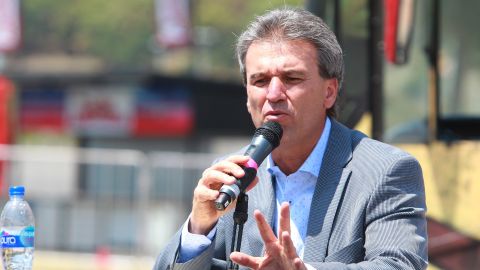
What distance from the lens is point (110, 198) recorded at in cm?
1739

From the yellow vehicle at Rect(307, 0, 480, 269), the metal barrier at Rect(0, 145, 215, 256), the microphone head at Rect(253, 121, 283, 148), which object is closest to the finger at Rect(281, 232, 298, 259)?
the microphone head at Rect(253, 121, 283, 148)

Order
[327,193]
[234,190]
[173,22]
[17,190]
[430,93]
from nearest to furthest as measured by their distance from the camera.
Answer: [234,190] → [327,193] → [17,190] → [430,93] → [173,22]

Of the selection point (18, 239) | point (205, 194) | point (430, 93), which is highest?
point (430, 93)

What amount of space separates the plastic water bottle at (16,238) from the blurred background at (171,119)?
3.63 feet

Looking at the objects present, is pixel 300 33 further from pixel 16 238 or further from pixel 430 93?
pixel 430 93

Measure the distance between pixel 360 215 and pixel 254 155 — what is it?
17.3 inches

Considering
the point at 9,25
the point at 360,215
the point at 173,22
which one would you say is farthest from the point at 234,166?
the point at 173,22

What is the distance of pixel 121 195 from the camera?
1680 centimetres

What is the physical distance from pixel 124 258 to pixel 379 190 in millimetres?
12644

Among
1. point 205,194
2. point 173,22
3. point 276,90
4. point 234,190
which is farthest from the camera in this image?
point 173,22

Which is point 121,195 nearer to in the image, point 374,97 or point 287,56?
point 374,97

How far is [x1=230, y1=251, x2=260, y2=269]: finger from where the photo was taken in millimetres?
3211

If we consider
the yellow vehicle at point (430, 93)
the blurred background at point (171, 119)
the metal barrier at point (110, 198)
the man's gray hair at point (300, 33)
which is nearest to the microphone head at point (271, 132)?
the man's gray hair at point (300, 33)

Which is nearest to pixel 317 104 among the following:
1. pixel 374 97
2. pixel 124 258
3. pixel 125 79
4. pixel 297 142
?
pixel 297 142
